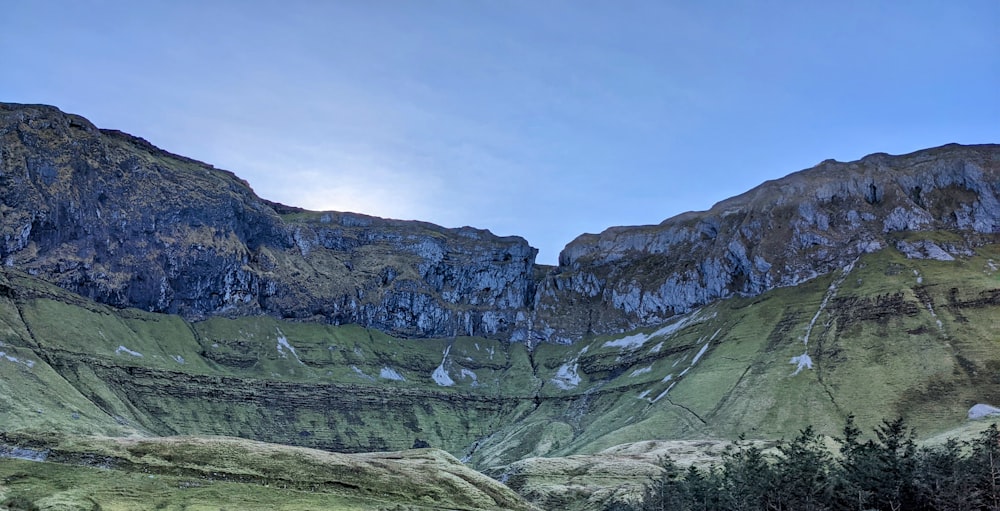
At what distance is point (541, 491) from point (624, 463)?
999 inches

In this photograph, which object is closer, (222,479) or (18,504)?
(18,504)

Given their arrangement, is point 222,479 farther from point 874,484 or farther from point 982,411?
point 982,411

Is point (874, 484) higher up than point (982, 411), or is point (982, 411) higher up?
point (982, 411)

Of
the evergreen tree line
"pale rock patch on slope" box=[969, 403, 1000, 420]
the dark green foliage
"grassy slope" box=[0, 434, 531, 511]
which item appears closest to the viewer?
the dark green foliage

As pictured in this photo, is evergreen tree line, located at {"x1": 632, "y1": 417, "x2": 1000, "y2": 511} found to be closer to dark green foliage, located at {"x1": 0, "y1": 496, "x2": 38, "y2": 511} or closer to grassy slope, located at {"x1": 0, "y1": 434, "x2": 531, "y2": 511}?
grassy slope, located at {"x1": 0, "y1": 434, "x2": 531, "y2": 511}

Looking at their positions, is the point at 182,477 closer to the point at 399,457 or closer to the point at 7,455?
the point at 7,455

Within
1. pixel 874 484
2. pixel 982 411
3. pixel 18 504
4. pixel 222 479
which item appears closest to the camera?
pixel 18 504

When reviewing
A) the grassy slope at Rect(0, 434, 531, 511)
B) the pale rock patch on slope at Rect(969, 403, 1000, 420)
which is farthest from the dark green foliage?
the pale rock patch on slope at Rect(969, 403, 1000, 420)

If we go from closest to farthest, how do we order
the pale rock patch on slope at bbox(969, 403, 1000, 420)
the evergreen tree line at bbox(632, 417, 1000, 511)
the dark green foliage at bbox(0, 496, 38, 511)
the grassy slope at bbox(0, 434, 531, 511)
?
the dark green foliage at bbox(0, 496, 38, 511)
the evergreen tree line at bbox(632, 417, 1000, 511)
the grassy slope at bbox(0, 434, 531, 511)
the pale rock patch on slope at bbox(969, 403, 1000, 420)

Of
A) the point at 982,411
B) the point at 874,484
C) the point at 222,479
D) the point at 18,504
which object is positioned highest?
the point at 982,411

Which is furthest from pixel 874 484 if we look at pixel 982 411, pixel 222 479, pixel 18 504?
pixel 18 504

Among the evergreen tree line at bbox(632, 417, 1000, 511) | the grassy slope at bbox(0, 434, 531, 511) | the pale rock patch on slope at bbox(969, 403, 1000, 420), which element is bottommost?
the grassy slope at bbox(0, 434, 531, 511)

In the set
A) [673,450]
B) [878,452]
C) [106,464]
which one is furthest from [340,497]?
[673,450]

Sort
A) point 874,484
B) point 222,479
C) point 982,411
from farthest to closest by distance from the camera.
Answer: point 982,411
point 222,479
point 874,484
